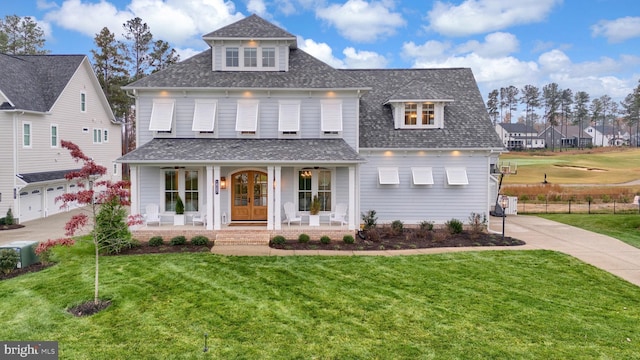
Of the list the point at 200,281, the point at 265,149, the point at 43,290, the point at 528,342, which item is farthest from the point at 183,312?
the point at 265,149

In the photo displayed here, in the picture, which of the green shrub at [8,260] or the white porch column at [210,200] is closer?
the green shrub at [8,260]

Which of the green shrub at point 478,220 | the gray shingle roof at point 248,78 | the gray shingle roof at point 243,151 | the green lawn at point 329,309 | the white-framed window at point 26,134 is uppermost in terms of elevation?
the gray shingle roof at point 248,78

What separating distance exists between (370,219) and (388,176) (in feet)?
7.54

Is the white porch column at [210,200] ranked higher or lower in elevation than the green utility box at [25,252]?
higher

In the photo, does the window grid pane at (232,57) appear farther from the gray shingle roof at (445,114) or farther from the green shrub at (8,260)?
the green shrub at (8,260)

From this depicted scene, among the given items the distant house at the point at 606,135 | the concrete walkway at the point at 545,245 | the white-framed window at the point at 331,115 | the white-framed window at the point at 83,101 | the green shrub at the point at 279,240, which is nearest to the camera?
the concrete walkway at the point at 545,245

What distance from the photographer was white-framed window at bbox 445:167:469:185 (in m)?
17.5

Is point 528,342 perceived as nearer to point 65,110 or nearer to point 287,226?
point 287,226

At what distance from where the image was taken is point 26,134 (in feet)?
67.3

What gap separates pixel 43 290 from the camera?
9570 mm

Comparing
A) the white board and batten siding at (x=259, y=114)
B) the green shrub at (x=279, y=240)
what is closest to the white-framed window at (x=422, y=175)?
the white board and batten siding at (x=259, y=114)

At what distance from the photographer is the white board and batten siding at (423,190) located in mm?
17922

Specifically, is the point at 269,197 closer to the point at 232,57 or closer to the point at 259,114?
the point at 259,114

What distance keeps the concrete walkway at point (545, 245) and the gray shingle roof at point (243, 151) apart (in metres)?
3.71
